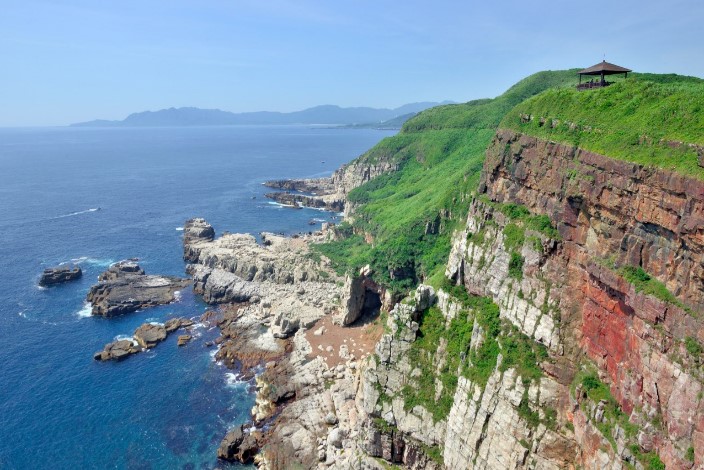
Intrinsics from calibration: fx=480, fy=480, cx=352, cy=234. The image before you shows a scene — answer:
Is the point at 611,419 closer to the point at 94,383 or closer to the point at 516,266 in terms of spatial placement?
the point at 516,266

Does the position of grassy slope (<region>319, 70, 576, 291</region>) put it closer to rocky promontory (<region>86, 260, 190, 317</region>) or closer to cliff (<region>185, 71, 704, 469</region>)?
cliff (<region>185, 71, 704, 469</region>)

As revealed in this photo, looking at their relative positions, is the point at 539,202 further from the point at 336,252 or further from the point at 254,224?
the point at 254,224

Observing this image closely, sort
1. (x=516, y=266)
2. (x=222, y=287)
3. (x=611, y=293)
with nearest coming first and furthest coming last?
(x=611, y=293) < (x=516, y=266) < (x=222, y=287)

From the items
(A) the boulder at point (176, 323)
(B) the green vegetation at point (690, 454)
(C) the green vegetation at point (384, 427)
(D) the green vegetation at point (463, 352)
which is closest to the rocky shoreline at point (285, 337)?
(A) the boulder at point (176, 323)

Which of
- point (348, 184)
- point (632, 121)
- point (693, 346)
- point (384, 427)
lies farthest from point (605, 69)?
point (348, 184)

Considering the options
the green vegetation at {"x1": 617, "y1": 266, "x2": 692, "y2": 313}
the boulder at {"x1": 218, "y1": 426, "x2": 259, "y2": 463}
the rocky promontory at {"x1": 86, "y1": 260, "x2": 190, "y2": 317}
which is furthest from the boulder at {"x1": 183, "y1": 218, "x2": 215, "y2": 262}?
the green vegetation at {"x1": 617, "y1": 266, "x2": 692, "y2": 313}
